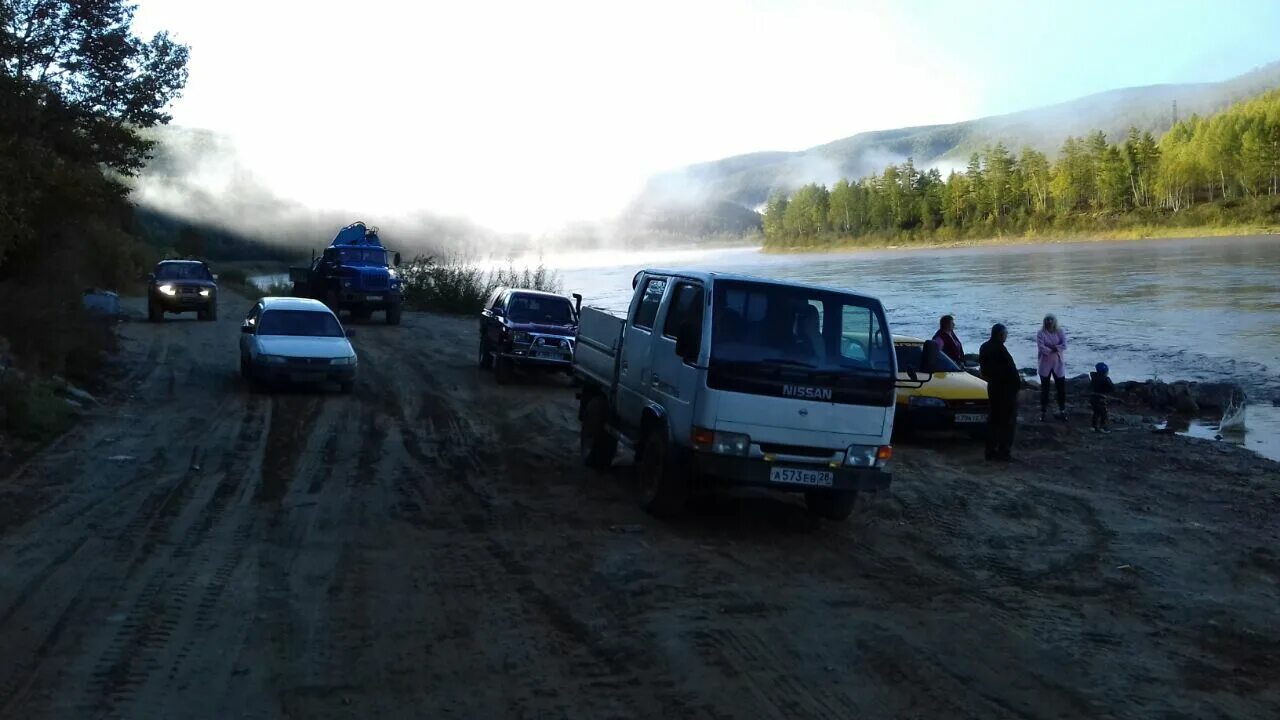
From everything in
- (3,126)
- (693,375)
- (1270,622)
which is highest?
(3,126)

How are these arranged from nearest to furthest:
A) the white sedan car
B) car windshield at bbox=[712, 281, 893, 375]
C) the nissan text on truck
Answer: the nissan text on truck
car windshield at bbox=[712, 281, 893, 375]
the white sedan car

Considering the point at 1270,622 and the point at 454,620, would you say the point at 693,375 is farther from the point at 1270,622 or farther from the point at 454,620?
the point at 1270,622

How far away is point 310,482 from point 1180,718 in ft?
27.8

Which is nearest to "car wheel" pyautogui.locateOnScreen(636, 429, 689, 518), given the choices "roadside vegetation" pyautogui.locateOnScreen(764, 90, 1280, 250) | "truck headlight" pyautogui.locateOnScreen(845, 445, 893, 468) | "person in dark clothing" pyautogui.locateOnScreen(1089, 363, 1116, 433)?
"truck headlight" pyautogui.locateOnScreen(845, 445, 893, 468)

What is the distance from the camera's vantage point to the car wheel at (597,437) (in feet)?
40.3

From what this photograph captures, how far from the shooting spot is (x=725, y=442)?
9.28 meters

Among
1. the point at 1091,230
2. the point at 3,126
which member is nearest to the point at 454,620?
the point at 3,126

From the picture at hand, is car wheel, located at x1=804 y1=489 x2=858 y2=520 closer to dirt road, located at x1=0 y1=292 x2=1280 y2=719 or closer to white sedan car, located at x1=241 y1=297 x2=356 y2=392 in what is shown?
dirt road, located at x1=0 y1=292 x2=1280 y2=719

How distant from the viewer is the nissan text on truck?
928cm

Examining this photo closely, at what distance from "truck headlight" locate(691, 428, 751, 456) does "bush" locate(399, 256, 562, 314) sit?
109 feet

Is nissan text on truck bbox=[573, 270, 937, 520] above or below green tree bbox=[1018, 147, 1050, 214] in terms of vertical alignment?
below

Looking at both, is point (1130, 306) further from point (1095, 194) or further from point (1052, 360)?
point (1095, 194)

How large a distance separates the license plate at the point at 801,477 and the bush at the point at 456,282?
109ft

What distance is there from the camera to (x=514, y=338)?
21547mm
